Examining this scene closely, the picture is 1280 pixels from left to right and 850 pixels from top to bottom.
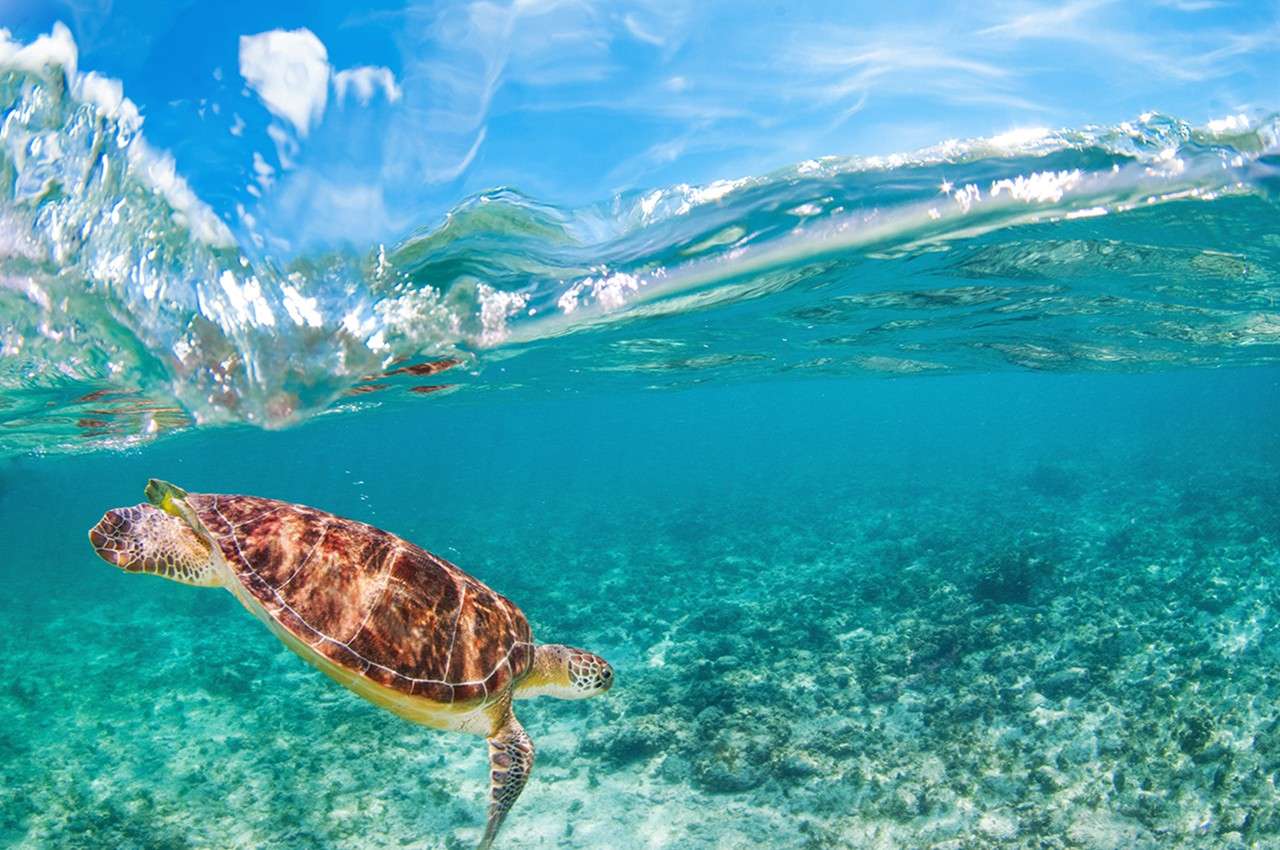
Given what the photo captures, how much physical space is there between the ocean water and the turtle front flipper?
299 cm

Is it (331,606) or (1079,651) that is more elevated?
(331,606)

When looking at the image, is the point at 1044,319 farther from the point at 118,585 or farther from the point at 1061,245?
the point at 118,585

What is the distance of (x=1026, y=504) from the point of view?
2383cm

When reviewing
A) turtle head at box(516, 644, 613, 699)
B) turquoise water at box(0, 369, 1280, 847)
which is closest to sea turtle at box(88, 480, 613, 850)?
turtle head at box(516, 644, 613, 699)

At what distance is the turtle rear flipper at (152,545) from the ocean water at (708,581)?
4.22 meters

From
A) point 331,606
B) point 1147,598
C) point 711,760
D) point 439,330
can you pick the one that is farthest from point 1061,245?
point 331,606

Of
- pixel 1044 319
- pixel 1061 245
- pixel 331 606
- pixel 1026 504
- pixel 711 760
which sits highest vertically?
pixel 1061 245

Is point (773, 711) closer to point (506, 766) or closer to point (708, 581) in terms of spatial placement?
point (506, 766)

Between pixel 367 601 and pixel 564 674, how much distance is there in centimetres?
206

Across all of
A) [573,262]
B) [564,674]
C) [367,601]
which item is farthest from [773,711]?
[573,262]

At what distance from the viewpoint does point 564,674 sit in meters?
6.03

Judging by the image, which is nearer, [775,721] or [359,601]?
[359,601]

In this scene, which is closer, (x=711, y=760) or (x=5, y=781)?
(x=711, y=760)

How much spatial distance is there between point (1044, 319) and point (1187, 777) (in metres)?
14.2
